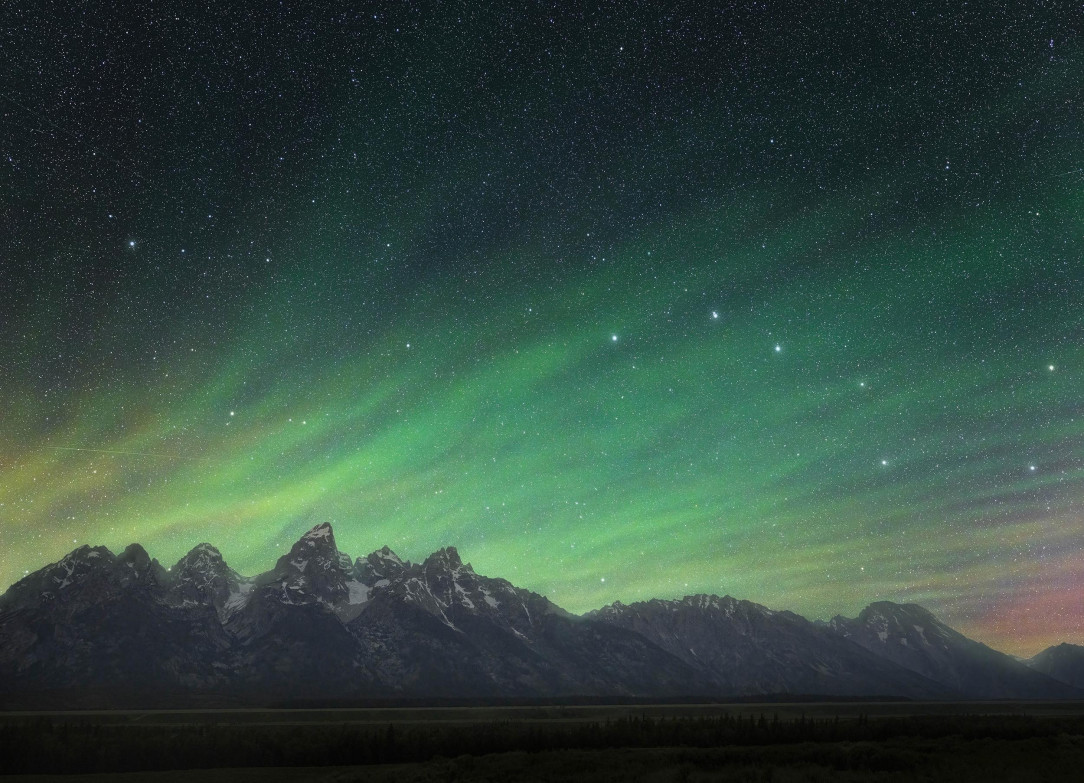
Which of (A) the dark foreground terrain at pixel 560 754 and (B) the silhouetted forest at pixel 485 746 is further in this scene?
(B) the silhouetted forest at pixel 485 746

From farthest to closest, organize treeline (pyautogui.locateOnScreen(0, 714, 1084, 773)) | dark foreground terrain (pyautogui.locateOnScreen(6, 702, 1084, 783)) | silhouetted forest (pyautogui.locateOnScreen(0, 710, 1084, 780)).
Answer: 1. treeline (pyautogui.locateOnScreen(0, 714, 1084, 773))
2. silhouetted forest (pyautogui.locateOnScreen(0, 710, 1084, 780))
3. dark foreground terrain (pyautogui.locateOnScreen(6, 702, 1084, 783))

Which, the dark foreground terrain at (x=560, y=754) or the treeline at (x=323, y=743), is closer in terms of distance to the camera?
the dark foreground terrain at (x=560, y=754)

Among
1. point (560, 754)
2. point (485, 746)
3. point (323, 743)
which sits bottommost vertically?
point (485, 746)

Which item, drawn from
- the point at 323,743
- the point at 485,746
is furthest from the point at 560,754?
the point at 323,743

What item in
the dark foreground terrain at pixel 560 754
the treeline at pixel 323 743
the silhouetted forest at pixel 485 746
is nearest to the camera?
the dark foreground terrain at pixel 560 754

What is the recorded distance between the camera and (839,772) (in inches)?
2475

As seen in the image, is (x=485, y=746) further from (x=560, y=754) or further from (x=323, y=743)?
(x=560, y=754)

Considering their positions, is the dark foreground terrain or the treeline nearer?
the dark foreground terrain

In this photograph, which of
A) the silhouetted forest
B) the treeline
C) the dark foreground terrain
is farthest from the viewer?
the treeline

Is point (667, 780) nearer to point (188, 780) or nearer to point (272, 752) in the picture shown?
point (188, 780)

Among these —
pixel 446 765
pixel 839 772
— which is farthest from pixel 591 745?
pixel 839 772

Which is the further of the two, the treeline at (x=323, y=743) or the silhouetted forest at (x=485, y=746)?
the treeline at (x=323, y=743)

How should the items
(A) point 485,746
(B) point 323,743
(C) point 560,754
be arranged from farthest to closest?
(A) point 485,746
(B) point 323,743
(C) point 560,754

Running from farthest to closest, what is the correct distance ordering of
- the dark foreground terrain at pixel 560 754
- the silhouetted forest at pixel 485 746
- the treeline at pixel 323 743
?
the treeline at pixel 323 743 < the silhouetted forest at pixel 485 746 < the dark foreground terrain at pixel 560 754
